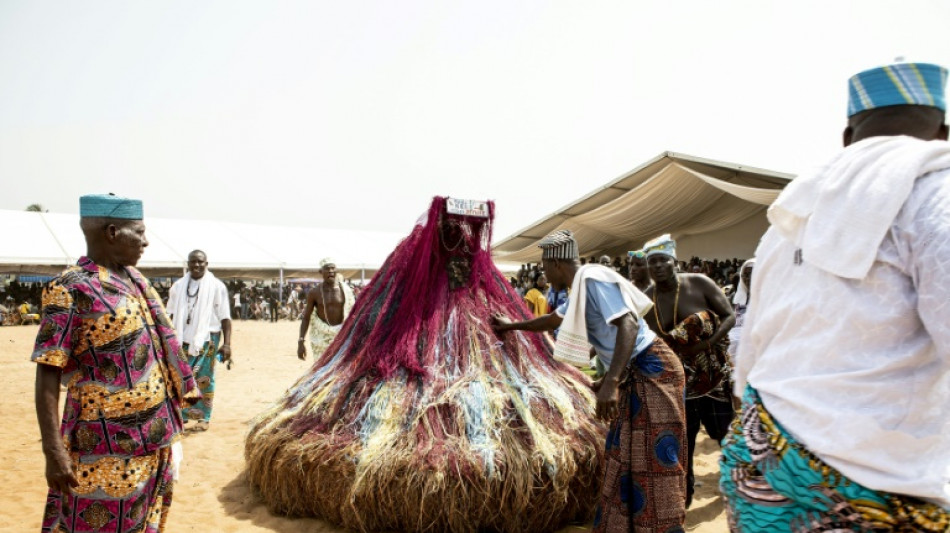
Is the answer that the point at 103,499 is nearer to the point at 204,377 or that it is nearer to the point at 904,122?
the point at 904,122

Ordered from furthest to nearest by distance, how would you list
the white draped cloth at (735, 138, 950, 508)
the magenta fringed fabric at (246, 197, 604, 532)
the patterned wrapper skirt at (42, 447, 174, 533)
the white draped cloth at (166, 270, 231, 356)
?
the white draped cloth at (166, 270, 231, 356), the magenta fringed fabric at (246, 197, 604, 532), the patterned wrapper skirt at (42, 447, 174, 533), the white draped cloth at (735, 138, 950, 508)

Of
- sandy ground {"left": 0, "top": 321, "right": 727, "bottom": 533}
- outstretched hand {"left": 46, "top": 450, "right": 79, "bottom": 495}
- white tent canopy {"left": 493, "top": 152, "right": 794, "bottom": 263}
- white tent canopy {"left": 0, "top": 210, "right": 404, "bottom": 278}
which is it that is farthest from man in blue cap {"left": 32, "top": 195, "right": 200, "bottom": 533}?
white tent canopy {"left": 0, "top": 210, "right": 404, "bottom": 278}

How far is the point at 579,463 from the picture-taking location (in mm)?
3779

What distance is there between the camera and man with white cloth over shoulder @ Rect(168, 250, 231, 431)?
6.55 metres

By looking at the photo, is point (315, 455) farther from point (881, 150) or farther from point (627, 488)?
point (881, 150)

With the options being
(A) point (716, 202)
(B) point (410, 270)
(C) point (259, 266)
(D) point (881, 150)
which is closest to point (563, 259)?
(B) point (410, 270)

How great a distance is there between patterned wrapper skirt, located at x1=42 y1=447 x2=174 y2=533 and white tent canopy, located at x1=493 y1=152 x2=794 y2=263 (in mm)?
9442

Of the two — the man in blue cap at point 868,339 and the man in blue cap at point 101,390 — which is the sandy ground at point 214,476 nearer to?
the man in blue cap at point 101,390

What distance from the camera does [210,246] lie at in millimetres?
27469

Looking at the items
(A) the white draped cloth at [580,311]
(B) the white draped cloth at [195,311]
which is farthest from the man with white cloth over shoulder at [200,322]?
(A) the white draped cloth at [580,311]

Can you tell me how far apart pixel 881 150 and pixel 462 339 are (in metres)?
3.06

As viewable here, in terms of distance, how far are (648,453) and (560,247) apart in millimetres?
1193

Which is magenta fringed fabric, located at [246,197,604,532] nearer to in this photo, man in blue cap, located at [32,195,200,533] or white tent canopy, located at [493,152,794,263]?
man in blue cap, located at [32,195,200,533]

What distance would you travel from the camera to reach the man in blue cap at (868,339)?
140 centimetres
